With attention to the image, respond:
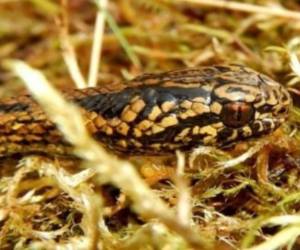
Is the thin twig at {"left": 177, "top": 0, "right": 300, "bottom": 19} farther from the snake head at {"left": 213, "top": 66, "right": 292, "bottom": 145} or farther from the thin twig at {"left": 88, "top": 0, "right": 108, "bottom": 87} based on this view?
the snake head at {"left": 213, "top": 66, "right": 292, "bottom": 145}

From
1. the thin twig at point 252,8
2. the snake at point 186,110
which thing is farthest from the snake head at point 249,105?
the thin twig at point 252,8

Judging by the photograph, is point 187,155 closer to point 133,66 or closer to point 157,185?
point 157,185

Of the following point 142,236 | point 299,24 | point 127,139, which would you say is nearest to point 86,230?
point 142,236

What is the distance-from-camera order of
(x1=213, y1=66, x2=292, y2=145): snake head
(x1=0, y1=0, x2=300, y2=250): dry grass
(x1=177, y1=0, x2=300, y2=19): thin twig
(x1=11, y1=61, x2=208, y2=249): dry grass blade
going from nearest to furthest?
(x1=11, y1=61, x2=208, y2=249): dry grass blade, (x1=0, y1=0, x2=300, y2=250): dry grass, (x1=213, y1=66, x2=292, y2=145): snake head, (x1=177, y1=0, x2=300, y2=19): thin twig

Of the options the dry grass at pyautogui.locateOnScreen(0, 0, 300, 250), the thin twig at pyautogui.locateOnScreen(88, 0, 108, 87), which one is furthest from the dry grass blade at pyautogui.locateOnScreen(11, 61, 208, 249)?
the thin twig at pyautogui.locateOnScreen(88, 0, 108, 87)

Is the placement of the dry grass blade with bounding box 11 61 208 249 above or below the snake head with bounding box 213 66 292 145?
below

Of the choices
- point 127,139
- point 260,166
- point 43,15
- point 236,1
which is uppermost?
point 43,15
